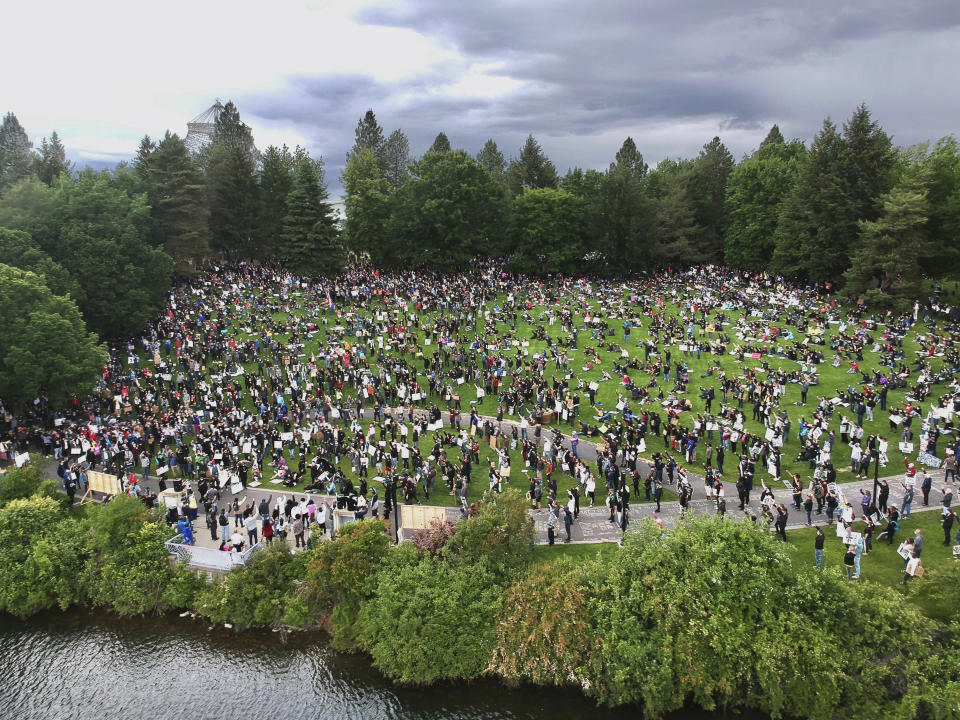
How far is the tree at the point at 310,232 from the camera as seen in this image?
64625 mm

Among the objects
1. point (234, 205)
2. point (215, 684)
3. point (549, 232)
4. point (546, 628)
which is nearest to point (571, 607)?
point (546, 628)

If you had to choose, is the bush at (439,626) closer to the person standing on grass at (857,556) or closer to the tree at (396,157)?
the person standing on grass at (857,556)

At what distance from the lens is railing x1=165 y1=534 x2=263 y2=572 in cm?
2352

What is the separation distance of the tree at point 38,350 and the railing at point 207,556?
53.2 ft

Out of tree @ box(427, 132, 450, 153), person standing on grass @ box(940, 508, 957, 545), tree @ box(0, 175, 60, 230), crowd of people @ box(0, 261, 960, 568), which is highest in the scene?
tree @ box(427, 132, 450, 153)

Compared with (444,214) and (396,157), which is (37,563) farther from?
(396,157)

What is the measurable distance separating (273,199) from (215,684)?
63065 mm

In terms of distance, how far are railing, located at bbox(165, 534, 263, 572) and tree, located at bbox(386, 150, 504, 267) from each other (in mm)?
49609

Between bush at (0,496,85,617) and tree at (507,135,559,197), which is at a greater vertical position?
A: tree at (507,135,559,197)

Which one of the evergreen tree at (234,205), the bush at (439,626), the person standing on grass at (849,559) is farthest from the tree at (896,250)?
the evergreen tree at (234,205)

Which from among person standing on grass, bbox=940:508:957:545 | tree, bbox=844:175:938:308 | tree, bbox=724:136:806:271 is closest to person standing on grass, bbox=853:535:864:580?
person standing on grass, bbox=940:508:957:545

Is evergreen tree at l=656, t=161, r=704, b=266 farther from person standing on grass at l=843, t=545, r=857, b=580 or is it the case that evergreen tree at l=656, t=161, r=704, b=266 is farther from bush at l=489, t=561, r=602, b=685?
bush at l=489, t=561, r=602, b=685

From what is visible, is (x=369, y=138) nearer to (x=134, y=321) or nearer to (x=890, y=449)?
(x=134, y=321)

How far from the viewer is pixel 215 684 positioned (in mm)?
20547
